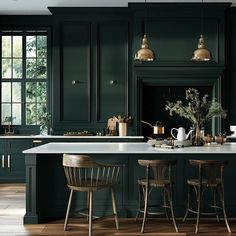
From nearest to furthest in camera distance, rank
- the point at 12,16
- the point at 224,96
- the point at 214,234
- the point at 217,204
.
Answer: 1. the point at 214,234
2. the point at 217,204
3. the point at 224,96
4. the point at 12,16

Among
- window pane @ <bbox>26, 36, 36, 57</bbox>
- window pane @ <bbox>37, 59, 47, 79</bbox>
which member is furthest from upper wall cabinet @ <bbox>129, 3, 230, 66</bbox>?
window pane @ <bbox>26, 36, 36, 57</bbox>

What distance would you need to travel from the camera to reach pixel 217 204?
5.68 m

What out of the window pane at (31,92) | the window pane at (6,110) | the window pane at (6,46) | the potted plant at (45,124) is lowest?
the potted plant at (45,124)

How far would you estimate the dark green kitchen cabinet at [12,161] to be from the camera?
28.2 feet

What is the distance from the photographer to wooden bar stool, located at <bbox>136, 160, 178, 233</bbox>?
509 cm

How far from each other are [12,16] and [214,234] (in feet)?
19.3

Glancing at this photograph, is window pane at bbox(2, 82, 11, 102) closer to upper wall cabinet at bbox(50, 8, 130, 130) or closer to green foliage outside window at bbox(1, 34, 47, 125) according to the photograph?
green foliage outside window at bbox(1, 34, 47, 125)

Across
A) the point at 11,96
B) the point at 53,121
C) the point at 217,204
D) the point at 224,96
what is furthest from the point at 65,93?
the point at 217,204

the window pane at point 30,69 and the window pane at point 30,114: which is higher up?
the window pane at point 30,69

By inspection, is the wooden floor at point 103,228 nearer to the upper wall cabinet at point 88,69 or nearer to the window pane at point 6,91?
the upper wall cabinet at point 88,69

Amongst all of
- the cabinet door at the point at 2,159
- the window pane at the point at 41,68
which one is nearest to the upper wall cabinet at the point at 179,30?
the window pane at the point at 41,68

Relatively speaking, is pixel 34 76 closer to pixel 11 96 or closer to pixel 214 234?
pixel 11 96

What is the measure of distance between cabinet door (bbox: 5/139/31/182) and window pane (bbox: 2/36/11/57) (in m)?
1.73

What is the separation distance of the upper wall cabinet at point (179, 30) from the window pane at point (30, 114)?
2.25 metres
